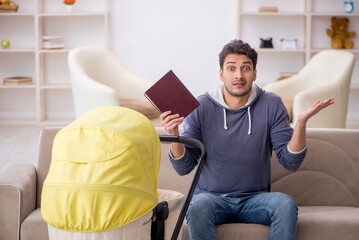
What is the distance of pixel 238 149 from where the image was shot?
2.35 metres

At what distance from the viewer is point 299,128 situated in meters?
2.16

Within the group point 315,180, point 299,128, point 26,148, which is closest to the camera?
point 299,128

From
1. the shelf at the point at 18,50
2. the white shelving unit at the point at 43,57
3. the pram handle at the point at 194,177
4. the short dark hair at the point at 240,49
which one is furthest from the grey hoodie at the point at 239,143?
the shelf at the point at 18,50

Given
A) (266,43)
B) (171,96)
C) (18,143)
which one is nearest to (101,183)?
(171,96)

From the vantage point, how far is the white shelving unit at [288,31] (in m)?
6.44

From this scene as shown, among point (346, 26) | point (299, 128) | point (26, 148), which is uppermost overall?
point (346, 26)

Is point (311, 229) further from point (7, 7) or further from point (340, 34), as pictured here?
point (7, 7)

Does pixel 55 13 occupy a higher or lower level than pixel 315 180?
higher

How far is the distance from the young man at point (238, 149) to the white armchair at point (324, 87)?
6.48ft

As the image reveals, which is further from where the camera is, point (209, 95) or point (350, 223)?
point (209, 95)

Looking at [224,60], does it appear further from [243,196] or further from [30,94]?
[30,94]

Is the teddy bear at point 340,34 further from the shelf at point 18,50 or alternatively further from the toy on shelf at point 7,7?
the toy on shelf at point 7,7

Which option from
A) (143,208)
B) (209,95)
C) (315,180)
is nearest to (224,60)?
(209,95)

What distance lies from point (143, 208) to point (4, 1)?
5258mm
